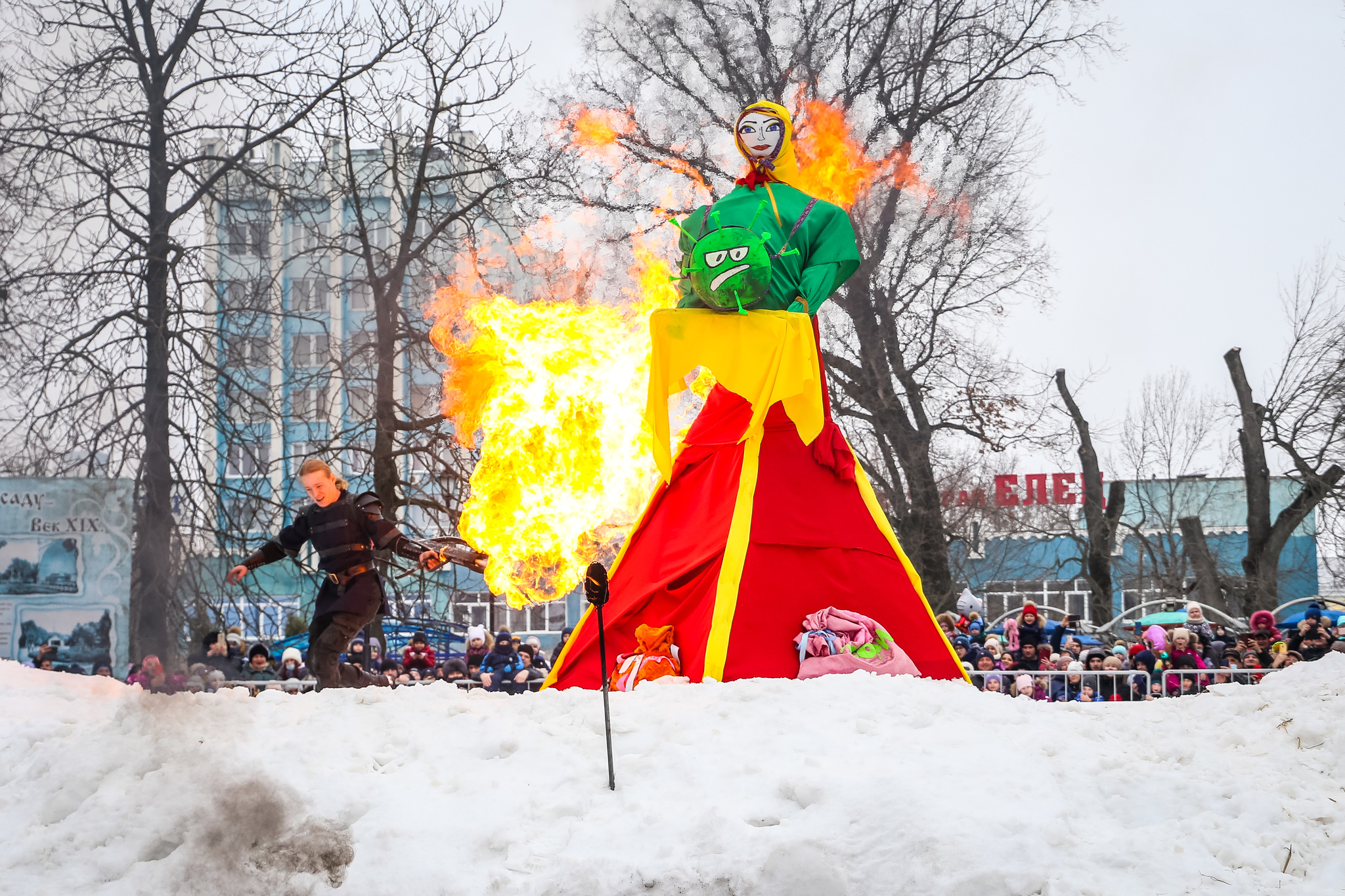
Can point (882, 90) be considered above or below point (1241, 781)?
above

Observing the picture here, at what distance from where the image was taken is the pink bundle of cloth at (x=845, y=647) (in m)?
5.14

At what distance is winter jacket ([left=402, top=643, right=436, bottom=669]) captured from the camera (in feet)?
34.9

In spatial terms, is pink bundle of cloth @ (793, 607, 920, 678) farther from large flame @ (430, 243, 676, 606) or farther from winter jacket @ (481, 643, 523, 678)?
winter jacket @ (481, 643, 523, 678)

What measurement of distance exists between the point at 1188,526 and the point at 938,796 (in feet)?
57.4

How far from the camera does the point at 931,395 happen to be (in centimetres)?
1609

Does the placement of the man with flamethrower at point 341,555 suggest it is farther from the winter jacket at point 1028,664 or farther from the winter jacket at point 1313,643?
the winter jacket at point 1313,643

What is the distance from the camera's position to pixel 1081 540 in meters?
20.3

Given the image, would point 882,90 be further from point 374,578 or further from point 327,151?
point 374,578

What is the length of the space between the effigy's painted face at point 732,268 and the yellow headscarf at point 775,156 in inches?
31.2

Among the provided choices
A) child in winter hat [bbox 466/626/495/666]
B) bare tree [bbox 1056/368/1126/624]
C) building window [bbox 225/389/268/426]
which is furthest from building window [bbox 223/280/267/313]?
bare tree [bbox 1056/368/1126/624]

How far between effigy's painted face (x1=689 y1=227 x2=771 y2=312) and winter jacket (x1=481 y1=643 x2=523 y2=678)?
5.39 metres

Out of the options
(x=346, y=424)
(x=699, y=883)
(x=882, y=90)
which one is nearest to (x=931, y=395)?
(x=882, y=90)

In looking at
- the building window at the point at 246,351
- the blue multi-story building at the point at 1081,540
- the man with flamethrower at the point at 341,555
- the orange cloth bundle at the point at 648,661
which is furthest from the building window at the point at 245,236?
the blue multi-story building at the point at 1081,540

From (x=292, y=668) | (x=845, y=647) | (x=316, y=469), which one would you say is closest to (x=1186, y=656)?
(x=845, y=647)
